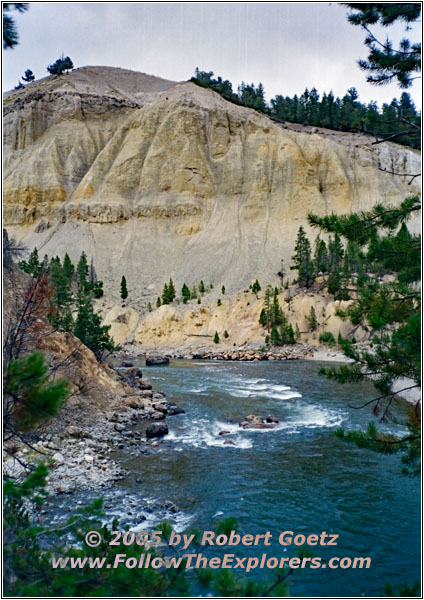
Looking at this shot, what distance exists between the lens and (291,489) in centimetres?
1045

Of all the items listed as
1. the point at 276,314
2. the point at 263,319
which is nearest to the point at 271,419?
the point at 276,314

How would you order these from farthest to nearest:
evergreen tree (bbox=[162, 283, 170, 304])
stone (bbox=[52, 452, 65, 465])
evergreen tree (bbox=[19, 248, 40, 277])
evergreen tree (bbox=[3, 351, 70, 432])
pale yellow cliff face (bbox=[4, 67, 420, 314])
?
pale yellow cliff face (bbox=[4, 67, 420, 314]) → evergreen tree (bbox=[162, 283, 170, 304]) → evergreen tree (bbox=[19, 248, 40, 277]) → stone (bbox=[52, 452, 65, 465]) → evergreen tree (bbox=[3, 351, 70, 432])

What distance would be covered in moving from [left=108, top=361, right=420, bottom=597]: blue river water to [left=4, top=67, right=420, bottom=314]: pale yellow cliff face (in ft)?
130

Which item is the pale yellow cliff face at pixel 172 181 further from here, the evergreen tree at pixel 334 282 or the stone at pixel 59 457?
the stone at pixel 59 457

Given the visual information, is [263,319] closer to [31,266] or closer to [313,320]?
[313,320]

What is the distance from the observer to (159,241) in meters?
62.8

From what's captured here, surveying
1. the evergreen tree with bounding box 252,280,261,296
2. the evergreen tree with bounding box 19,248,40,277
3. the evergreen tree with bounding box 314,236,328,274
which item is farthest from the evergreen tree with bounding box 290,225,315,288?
the evergreen tree with bounding box 19,248,40,277

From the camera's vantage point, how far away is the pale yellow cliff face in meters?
60.0

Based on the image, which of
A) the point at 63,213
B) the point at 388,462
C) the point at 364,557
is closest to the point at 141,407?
the point at 388,462

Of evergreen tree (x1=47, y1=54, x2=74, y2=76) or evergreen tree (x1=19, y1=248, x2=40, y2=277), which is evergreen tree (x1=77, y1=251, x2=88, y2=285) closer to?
evergreen tree (x1=19, y1=248, x2=40, y2=277)

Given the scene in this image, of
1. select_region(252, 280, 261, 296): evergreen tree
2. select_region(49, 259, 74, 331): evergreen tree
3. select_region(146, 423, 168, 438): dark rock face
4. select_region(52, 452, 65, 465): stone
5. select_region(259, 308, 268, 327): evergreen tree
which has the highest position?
select_region(252, 280, 261, 296): evergreen tree

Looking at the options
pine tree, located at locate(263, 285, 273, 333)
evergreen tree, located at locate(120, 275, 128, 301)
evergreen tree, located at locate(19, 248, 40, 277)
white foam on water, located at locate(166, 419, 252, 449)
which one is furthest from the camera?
evergreen tree, located at locate(120, 275, 128, 301)

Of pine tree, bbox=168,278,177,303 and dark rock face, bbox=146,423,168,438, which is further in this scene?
pine tree, bbox=168,278,177,303

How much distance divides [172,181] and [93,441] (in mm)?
57669
